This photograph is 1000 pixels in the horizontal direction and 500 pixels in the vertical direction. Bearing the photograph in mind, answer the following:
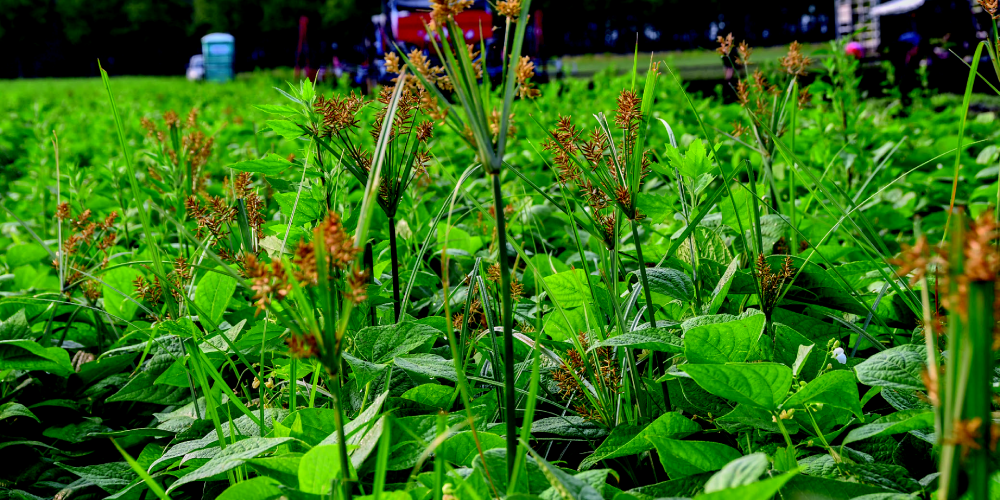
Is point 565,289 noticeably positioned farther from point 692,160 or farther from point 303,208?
point 303,208

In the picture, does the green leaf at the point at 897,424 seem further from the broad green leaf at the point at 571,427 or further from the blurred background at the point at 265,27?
the blurred background at the point at 265,27

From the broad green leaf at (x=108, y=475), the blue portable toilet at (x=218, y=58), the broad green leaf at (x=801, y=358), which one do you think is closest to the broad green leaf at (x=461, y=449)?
the broad green leaf at (x=801, y=358)

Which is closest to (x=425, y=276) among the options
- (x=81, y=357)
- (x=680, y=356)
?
(x=680, y=356)

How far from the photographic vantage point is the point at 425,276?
1387 mm

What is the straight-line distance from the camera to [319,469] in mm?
686

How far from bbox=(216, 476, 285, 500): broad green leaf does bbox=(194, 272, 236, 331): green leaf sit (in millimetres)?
462

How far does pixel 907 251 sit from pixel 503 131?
1.03 ft

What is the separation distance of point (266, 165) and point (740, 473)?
31.2 inches

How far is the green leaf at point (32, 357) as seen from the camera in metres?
1.13

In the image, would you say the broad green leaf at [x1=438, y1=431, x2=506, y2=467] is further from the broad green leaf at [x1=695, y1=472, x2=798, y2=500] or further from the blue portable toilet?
the blue portable toilet

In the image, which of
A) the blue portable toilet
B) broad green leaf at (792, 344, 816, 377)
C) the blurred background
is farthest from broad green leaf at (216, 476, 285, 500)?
the blurred background

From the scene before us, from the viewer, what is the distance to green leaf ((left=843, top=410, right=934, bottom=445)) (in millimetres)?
675

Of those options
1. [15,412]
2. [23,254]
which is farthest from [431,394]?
[23,254]

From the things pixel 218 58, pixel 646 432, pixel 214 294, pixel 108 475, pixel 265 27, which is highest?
pixel 265 27
